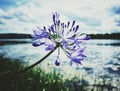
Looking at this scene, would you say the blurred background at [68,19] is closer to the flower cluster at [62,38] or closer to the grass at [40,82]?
the grass at [40,82]

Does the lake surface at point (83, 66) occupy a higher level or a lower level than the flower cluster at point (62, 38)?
lower

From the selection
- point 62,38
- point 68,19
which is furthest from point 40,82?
point 62,38

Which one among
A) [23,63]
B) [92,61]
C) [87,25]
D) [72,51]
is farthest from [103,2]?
[72,51]

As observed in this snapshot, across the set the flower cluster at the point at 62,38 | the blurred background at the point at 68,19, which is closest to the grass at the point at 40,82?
the blurred background at the point at 68,19

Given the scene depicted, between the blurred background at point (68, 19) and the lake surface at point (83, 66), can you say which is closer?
the blurred background at point (68, 19)

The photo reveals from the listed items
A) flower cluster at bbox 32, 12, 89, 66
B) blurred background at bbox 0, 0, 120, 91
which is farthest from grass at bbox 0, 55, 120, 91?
flower cluster at bbox 32, 12, 89, 66

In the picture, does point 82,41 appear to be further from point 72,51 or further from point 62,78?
point 62,78

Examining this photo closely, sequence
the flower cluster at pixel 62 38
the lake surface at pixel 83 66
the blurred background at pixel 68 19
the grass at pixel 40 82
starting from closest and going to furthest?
the flower cluster at pixel 62 38
the grass at pixel 40 82
the blurred background at pixel 68 19
the lake surface at pixel 83 66

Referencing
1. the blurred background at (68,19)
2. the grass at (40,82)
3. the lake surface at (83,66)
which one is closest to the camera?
the grass at (40,82)
